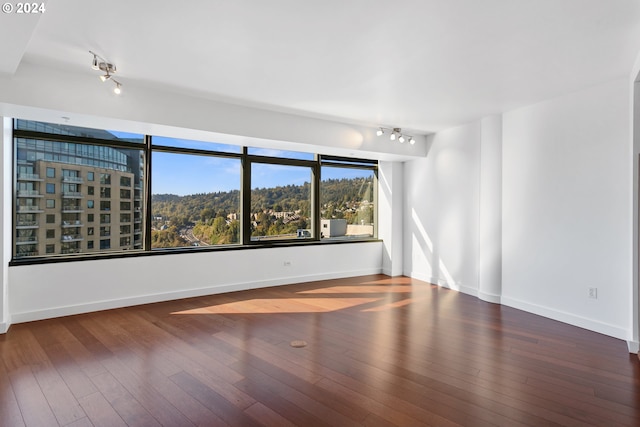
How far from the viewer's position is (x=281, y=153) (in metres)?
6.04

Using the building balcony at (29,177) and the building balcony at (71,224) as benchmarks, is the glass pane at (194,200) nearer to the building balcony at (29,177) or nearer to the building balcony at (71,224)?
the building balcony at (71,224)

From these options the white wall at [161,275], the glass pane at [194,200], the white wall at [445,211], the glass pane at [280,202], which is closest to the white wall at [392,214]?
the white wall at [445,211]

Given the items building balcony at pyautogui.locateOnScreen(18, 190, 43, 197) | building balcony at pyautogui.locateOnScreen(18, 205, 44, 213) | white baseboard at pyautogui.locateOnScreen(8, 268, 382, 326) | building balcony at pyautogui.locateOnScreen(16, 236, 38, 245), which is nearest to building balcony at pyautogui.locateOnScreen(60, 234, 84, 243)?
building balcony at pyautogui.locateOnScreen(16, 236, 38, 245)

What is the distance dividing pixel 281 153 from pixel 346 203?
5.66 ft

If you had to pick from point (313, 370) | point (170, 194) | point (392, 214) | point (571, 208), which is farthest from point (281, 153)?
point (571, 208)

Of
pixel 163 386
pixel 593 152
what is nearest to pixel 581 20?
pixel 593 152

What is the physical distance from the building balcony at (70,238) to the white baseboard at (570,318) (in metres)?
5.86

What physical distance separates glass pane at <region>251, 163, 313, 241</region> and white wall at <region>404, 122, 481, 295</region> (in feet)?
6.71

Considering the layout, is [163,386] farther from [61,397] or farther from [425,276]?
[425,276]

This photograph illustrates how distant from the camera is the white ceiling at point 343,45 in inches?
91.7

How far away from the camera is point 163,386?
2.55 m

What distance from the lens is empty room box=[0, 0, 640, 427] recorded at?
2398 millimetres

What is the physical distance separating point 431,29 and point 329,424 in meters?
2.90

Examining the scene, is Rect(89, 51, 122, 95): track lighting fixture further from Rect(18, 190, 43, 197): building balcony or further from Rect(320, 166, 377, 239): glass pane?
Rect(320, 166, 377, 239): glass pane
